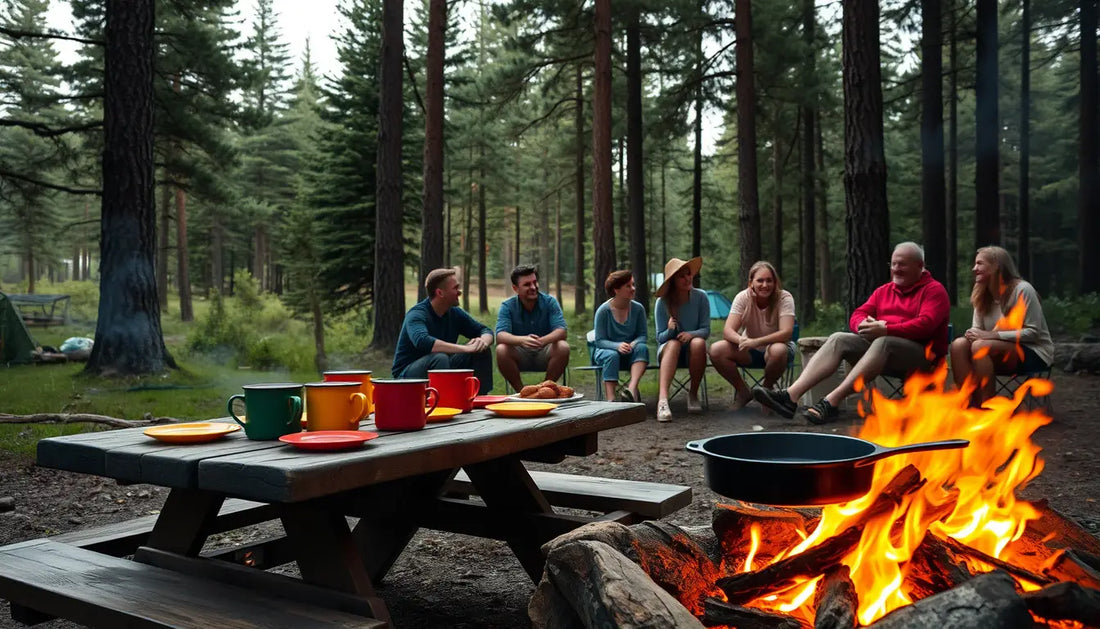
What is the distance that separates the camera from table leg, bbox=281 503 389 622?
1931 mm

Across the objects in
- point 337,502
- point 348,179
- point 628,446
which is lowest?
point 628,446

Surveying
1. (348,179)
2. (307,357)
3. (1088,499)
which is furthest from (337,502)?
(348,179)

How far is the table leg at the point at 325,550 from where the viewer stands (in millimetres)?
1931

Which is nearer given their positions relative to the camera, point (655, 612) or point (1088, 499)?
point (655, 612)

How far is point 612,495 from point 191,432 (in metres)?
1.50

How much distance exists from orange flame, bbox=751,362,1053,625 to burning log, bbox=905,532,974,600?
28 millimetres

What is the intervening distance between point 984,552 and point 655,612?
3.57 feet

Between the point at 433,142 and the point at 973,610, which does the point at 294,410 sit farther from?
the point at 433,142

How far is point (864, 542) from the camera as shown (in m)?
2.00

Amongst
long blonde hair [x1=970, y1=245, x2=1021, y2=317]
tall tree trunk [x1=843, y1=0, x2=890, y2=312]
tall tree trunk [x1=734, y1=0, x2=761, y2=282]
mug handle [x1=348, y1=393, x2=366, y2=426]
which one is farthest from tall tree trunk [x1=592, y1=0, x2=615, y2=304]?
mug handle [x1=348, y1=393, x2=366, y2=426]

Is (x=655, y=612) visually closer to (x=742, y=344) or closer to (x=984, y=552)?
(x=984, y=552)

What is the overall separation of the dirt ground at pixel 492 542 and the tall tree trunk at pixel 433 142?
5.66m

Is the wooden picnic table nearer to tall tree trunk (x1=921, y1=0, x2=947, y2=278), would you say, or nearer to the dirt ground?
the dirt ground

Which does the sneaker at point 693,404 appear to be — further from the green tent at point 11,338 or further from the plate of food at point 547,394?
the green tent at point 11,338
